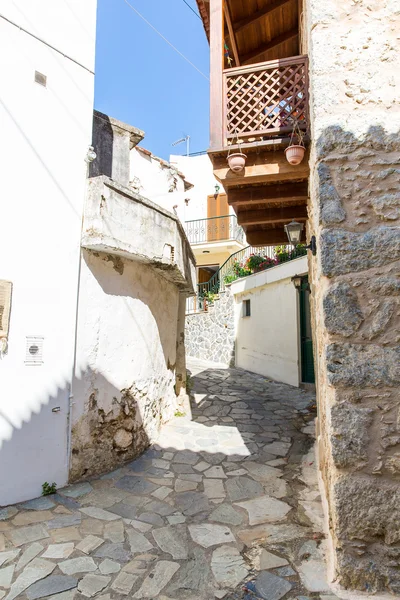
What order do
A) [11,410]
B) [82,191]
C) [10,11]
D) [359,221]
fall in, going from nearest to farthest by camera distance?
[359,221]
[11,410]
[10,11]
[82,191]

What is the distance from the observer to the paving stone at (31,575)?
265 centimetres

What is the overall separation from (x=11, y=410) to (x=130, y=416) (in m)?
1.53

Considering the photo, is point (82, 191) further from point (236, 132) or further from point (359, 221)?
point (359, 221)

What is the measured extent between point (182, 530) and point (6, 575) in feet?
4.62

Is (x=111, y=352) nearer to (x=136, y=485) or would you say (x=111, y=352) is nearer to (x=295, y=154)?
(x=136, y=485)

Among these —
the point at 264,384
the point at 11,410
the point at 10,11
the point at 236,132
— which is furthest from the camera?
the point at 264,384

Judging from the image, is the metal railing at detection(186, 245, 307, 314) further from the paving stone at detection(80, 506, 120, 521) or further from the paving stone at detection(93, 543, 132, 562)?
the paving stone at detection(93, 543, 132, 562)

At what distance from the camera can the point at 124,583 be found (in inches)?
108

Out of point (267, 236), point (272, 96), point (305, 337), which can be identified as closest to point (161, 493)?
point (272, 96)

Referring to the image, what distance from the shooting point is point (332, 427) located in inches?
103

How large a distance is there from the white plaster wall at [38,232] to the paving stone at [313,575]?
101 inches

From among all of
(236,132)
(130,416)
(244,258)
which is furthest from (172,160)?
(130,416)

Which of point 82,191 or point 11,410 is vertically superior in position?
point 82,191

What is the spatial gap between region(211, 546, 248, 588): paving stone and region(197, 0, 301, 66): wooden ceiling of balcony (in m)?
6.65
